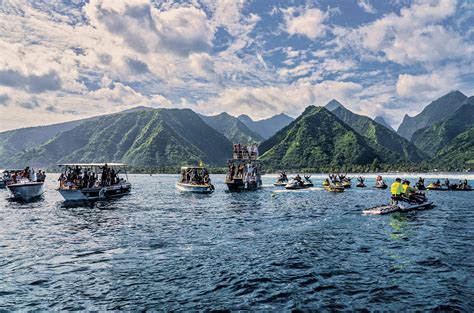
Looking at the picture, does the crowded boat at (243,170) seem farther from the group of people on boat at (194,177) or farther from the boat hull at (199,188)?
the boat hull at (199,188)

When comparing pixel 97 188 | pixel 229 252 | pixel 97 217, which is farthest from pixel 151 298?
pixel 97 188

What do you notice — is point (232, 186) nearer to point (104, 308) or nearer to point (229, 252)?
point (229, 252)

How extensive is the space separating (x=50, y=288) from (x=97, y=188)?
44.3 m

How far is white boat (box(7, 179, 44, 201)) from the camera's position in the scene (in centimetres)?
6009

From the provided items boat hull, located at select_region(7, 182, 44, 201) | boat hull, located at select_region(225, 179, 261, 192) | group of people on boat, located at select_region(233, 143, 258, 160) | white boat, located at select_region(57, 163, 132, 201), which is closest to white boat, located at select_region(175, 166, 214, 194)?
boat hull, located at select_region(225, 179, 261, 192)

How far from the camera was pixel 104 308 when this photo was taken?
14055 mm

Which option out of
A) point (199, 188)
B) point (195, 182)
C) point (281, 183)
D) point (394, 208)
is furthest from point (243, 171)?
point (394, 208)

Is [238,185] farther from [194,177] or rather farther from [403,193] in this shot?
[403,193]

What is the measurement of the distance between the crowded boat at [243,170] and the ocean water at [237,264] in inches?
1948

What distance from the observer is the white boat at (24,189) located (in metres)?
60.1

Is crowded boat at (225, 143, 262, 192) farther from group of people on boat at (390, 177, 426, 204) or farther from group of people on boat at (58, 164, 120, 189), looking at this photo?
group of people on boat at (390, 177, 426, 204)

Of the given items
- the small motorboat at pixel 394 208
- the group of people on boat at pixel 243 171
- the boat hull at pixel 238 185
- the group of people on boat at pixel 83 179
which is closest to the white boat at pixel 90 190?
the group of people on boat at pixel 83 179

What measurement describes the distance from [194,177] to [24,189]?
112 feet

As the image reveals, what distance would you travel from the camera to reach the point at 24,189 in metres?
60.8
